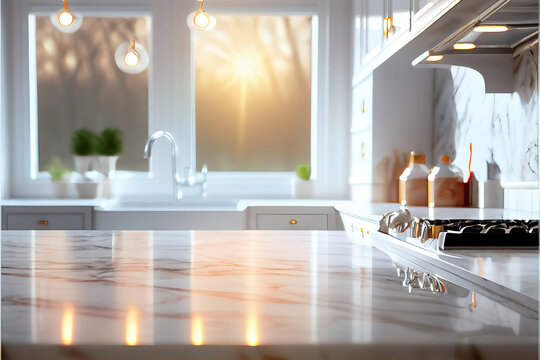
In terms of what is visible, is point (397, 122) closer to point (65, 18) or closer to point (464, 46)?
point (464, 46)

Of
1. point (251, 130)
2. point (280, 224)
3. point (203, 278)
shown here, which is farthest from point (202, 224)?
point (203, 278)

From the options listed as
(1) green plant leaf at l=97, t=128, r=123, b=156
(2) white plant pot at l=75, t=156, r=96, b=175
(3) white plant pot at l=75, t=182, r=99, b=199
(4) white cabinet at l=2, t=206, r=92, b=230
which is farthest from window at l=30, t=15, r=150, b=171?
(4) white cabinet at l=2, t=206, r=92, b=230

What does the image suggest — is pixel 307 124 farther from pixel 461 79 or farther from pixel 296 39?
pixel 461 79

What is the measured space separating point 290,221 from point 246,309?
2.47 m

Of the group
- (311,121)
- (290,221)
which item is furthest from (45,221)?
(311,121)

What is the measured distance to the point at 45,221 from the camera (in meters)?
3.07

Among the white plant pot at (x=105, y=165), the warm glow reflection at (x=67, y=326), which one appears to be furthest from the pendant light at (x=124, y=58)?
the warm glow reflection at (x=67, y=326)

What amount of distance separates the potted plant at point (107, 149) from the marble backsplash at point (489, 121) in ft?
6.43

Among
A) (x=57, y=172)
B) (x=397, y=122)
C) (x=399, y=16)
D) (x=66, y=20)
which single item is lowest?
(x=57, y=172)

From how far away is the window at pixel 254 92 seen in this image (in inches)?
152

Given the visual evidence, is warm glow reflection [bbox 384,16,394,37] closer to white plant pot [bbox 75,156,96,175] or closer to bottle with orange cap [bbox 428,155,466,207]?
bottle with orange cap [bbox 428,155,466,207]

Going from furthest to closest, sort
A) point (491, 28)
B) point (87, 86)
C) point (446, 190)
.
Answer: point (87, 86) → point (446, 190) → point (491, 28)

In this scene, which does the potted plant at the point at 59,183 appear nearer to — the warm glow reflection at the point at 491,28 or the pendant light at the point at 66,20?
the pendant light at the point at 66,20

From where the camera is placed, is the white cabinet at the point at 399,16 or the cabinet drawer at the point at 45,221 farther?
the cabinet drawer at the point at 45,221
